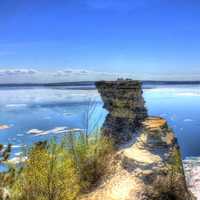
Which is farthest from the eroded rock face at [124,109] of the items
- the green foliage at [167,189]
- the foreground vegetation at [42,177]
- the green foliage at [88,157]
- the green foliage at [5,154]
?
the green foliage at [5,154]

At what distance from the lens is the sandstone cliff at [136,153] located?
1108cm

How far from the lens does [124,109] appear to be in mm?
14414

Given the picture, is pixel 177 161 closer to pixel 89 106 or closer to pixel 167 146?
pixel 167 146

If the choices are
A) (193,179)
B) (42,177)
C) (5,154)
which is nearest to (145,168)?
(42,177)

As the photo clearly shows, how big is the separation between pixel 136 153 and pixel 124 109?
233 cm

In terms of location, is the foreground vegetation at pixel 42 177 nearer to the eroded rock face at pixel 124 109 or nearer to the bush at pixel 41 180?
the bush at pixel 41 180

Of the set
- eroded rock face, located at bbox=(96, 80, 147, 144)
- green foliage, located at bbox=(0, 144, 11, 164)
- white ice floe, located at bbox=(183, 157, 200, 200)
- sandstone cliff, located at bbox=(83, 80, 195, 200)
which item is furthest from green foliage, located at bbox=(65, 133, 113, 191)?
white ice floe, located at bbox=(183, 157, 200, 200)

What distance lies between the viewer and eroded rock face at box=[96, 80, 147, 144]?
14188mm

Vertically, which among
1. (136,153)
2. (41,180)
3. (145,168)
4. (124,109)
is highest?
(124,109)

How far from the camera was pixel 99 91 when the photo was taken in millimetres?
15156

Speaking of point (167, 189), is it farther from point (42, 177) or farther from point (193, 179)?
point (193, 179)

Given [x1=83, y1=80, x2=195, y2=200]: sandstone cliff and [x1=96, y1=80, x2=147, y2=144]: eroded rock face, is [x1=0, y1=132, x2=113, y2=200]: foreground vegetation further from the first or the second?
[x1=96, y1=80, x2=147, y2=144]: eroded rock face

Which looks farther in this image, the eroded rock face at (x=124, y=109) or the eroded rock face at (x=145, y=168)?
the eroded rock face at (x=124, y=109)

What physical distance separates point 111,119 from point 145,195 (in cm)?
447
